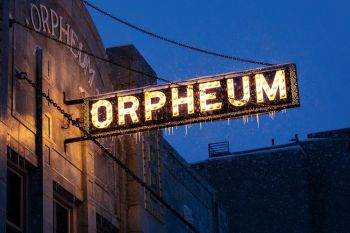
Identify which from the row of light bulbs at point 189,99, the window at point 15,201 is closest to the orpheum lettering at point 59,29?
the row of light bulbs at point 189,99

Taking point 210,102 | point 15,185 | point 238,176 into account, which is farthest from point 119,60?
point 238,176

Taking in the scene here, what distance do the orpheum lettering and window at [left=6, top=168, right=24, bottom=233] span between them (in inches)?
124

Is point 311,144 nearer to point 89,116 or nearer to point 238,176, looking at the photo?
point 238,176

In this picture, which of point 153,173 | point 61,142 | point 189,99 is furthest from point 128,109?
point 153,173

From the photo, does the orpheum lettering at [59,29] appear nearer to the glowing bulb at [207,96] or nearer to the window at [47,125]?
the window at [47,125]

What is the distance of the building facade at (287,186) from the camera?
169 feet

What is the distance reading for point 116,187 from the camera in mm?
21719

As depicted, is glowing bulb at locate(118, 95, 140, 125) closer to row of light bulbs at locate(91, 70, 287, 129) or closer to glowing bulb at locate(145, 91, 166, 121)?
row of light bulbs at locate(91, 70, 287, 129)

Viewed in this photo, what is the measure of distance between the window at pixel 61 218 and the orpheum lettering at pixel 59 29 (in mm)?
3456

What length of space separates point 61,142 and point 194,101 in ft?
9.61

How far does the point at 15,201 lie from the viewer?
16.6 meters

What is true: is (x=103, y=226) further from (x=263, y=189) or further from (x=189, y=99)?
(x=263, y=189)

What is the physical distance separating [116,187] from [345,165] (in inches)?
1326

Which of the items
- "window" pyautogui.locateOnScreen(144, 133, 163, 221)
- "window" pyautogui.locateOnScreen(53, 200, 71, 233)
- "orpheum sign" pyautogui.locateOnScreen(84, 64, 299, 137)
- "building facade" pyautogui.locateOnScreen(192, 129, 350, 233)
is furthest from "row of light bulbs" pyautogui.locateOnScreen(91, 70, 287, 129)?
"building facade" pyautogui.locateOnScreen(192, 129, 350, 233)
